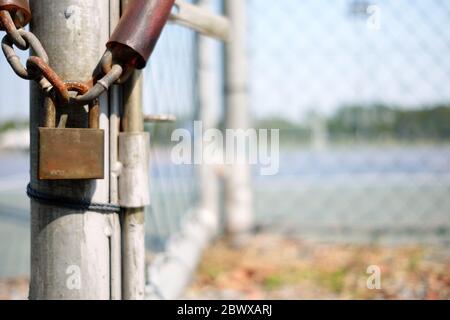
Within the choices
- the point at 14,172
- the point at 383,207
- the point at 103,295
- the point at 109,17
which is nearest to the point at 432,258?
the point at 383,207

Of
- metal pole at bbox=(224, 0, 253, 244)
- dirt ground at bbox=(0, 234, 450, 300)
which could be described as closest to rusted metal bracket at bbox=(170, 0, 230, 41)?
dirt ground at bbox=(0, 234, 450, 300)

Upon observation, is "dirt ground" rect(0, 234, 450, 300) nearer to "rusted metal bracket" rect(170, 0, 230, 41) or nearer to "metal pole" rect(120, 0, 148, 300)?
"metal pole" rect(120, 0, 148, 300)

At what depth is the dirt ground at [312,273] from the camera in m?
1.33

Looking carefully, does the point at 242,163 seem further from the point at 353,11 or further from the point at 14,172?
the point at 14,172

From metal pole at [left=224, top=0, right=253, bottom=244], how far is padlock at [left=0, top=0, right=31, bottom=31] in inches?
54.7

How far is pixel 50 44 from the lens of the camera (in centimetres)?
60

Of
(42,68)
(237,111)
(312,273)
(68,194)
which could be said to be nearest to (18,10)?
(42,68)

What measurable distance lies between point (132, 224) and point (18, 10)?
347 mm

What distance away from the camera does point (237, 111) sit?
2.00 meters

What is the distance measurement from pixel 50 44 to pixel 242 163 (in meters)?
1.50

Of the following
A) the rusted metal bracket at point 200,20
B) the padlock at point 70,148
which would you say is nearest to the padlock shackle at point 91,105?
the padlock at point 70,148

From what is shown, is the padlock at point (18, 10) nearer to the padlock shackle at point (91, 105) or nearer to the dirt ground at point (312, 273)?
the padlock shackle at point (91, 105)

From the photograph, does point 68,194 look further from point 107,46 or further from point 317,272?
point 317,272

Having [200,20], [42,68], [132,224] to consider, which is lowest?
[132,224]
